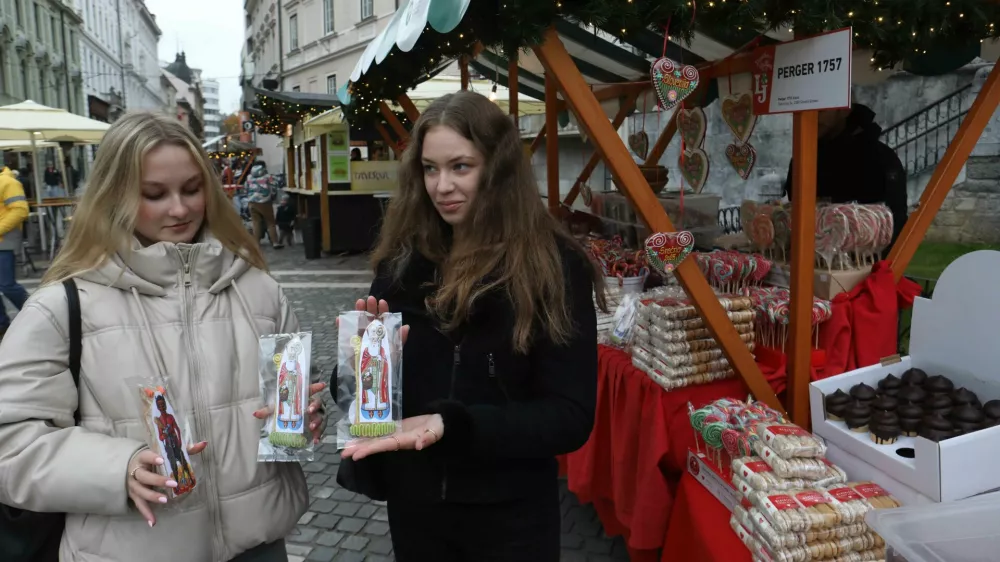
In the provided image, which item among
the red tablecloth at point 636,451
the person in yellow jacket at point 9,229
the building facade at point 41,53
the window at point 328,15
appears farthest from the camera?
the window at point 328,15

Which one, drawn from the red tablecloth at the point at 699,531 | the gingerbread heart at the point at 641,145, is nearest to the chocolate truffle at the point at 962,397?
the red tablecloth at the point at 699,531

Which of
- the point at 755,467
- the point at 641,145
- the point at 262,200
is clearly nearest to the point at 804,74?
the point at 755,467

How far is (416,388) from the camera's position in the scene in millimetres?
1672

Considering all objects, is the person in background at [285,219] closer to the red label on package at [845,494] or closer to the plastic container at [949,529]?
the red label on package at [845,494]

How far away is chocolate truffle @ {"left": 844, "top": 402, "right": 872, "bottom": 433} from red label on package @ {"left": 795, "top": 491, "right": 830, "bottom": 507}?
1.36 ft

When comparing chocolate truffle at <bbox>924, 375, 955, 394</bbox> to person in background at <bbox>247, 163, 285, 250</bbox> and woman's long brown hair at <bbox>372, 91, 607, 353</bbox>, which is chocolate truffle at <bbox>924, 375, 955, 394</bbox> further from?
person in background at <bbox>247, 163, 285, 250</bbox>

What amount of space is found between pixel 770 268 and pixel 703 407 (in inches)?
39.4

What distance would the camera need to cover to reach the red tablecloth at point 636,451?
2.71 m

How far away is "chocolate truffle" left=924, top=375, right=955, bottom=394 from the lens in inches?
93.4

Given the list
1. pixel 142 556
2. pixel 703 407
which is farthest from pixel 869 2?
pixel 142 556

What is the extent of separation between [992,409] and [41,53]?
141ft

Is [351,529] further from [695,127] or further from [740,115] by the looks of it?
[695,127]

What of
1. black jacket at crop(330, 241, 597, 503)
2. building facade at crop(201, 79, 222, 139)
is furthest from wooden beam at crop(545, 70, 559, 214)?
building facade at crop(201, 79, 222, 139)

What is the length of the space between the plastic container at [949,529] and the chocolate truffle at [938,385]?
1.12m
